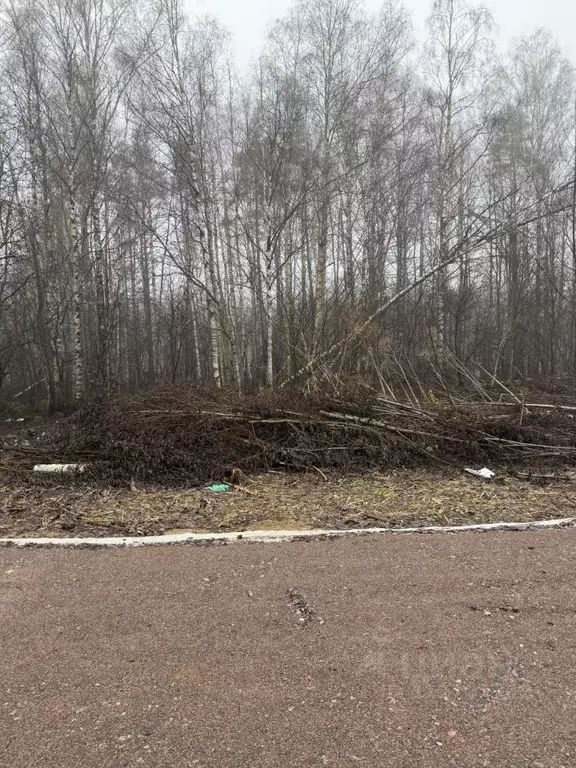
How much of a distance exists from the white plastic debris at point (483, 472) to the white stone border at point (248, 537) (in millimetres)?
2142

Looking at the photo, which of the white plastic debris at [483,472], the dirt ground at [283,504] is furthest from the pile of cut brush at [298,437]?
the dirt ground at [283,504]

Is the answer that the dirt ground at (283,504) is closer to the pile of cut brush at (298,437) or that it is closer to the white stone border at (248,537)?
the white stone border at (248,537)

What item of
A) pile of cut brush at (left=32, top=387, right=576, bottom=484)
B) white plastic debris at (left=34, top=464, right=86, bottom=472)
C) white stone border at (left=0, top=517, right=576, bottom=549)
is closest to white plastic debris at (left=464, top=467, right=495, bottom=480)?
pile of cut brush at (left=32, top=387, right=576, bottom=484)

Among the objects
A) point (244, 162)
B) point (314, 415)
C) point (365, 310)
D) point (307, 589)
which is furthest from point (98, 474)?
point (244, 162)

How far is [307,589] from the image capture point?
366cm

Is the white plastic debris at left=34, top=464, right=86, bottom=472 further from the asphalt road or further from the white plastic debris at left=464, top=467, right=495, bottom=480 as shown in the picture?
the white plastic debris at left=464, top=467, right=495, bottom=480

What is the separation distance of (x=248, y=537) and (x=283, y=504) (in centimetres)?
134

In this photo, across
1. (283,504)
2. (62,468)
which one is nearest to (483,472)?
(283,504)

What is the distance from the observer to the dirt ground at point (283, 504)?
539 centimetres

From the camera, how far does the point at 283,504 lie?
6164 mm

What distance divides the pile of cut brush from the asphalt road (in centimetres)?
341

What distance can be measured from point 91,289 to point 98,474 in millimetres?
12351

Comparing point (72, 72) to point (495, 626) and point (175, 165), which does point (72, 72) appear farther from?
point (495, 626)

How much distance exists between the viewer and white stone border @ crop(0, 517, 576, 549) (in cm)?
470
